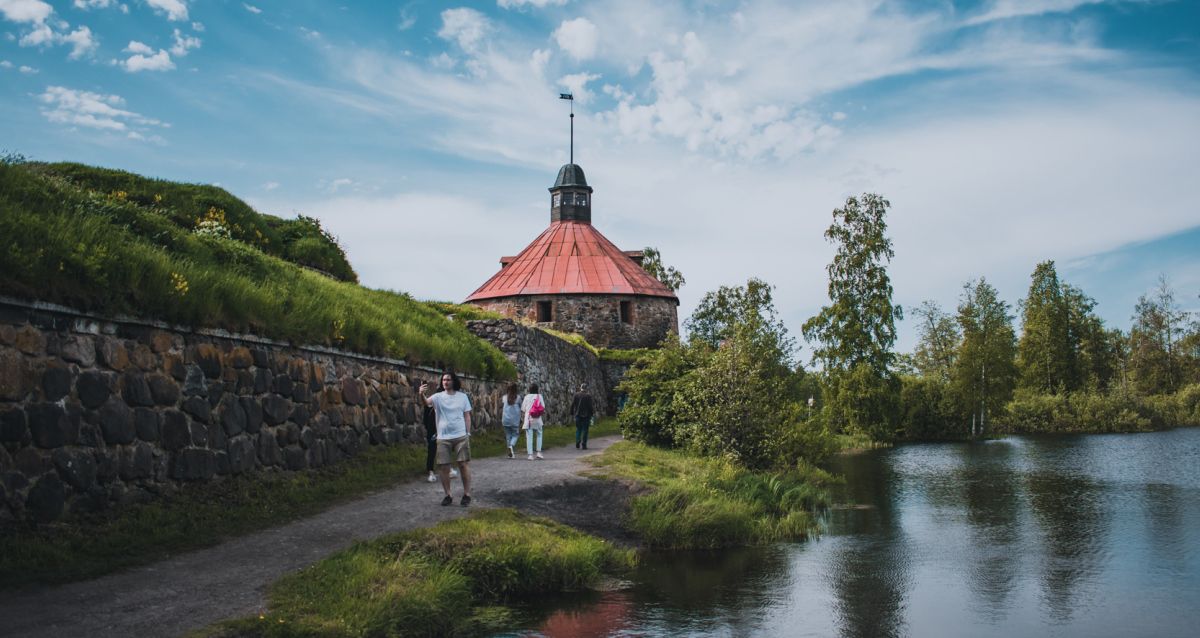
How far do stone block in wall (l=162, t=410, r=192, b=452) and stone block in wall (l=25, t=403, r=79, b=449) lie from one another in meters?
1.23

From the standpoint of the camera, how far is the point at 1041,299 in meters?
53.9

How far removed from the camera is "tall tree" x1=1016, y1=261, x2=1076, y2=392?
5172 cm

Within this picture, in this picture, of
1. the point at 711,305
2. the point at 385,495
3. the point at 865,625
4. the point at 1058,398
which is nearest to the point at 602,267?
the point at 711,305

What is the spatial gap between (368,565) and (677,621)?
10.0 feet

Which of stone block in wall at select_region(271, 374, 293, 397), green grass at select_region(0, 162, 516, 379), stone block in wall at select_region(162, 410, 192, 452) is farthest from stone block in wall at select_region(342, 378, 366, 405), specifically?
stone block in wall at select_region(162, 410, 192, 452)

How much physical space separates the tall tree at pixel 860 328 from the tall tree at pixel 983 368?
650 cm

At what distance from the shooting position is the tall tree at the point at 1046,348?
5172cm

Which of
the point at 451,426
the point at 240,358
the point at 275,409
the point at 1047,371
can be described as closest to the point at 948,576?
the point at 451,426

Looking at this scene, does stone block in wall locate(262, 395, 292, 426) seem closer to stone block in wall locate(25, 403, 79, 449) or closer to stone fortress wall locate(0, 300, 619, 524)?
stone fortress wall locate(0, 300, 619, 524)

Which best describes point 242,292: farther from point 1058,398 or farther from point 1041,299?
point 1041,299

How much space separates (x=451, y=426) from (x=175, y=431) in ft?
9.74

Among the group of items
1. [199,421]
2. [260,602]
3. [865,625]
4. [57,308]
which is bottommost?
[865,625]

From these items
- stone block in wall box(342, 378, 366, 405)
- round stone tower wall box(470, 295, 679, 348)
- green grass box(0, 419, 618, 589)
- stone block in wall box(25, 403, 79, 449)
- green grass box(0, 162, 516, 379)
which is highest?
round stone tower wall box(470, 295, 679, 348)

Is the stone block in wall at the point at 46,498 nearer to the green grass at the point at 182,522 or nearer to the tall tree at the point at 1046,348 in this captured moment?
the green grass at the point at 182,522
